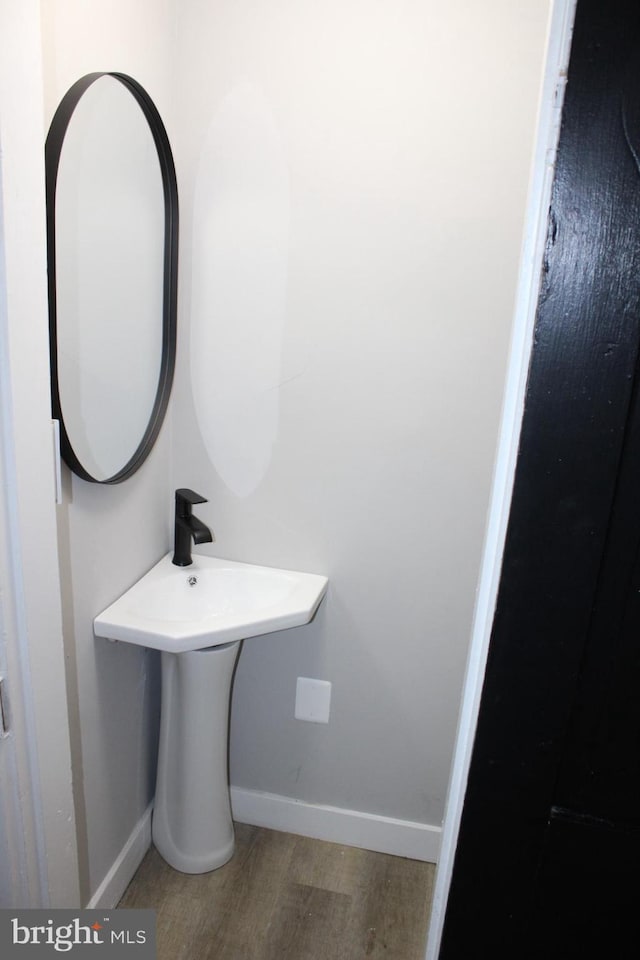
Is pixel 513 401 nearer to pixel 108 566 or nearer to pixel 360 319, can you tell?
pixel 360 319

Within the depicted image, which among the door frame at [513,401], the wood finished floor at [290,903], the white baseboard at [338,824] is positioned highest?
the door frame at [513,401]

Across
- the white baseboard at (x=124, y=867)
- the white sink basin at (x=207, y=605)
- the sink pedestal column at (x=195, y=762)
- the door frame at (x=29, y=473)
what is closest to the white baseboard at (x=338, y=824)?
the sink pedestal column at (x=195, y=762)

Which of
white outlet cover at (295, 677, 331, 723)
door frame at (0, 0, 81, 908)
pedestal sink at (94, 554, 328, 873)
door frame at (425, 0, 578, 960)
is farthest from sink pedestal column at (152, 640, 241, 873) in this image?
door frame at (425, 0, 578, 960)

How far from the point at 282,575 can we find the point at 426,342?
0.69 meters

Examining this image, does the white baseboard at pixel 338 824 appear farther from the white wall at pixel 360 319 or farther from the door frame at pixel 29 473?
the door frame at pixel 29 473

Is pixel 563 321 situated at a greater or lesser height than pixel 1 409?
greater

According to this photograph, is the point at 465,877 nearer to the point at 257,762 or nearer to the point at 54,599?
the point at 54,599

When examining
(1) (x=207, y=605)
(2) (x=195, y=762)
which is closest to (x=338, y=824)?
(2) (x=195, y=762)

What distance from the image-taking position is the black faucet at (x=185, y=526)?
4.97 feet

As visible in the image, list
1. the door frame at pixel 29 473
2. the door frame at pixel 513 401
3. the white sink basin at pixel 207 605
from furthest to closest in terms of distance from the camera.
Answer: the white sink basin at pixel 207 605 → the door frame at pixel 29 473 → the door frame at pixel 513 401

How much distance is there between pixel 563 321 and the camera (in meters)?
0.52

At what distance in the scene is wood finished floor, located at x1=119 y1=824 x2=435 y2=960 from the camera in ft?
4.82

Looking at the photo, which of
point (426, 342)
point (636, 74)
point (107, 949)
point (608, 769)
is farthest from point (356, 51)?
point (107, 949)

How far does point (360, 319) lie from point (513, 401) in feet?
3.07
